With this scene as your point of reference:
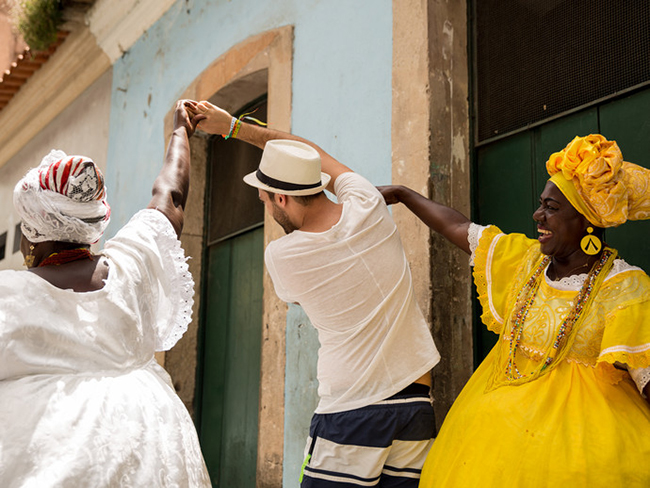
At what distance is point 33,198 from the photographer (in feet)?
6.11

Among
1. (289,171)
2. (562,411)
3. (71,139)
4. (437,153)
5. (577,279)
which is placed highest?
(71,139)

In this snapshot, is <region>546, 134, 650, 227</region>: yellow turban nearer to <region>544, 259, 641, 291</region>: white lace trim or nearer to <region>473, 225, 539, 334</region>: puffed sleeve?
<region>544, 259, 641, 291</region>: white lace trim

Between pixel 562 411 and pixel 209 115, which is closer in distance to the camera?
pixel 562 411

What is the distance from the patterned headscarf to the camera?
1859 mm

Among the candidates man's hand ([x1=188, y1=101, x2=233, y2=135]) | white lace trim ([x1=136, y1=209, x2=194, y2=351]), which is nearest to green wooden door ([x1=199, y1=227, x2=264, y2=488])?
man's hand ([x1=188, y1=101, x2=233, y2=135])

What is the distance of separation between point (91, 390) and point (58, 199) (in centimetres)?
53

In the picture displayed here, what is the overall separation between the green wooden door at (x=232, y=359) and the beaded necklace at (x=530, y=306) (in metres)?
2.92

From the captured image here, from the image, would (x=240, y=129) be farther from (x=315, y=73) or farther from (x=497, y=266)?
(x=497, y=266)

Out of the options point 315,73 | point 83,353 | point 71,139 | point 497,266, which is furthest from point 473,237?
point 71,139

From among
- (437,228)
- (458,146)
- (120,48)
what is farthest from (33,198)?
(120,48)

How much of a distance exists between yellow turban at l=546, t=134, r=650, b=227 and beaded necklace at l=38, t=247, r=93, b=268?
1.45m

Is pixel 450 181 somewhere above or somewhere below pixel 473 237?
above

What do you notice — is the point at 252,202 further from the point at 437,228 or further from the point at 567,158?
the point at 567,158

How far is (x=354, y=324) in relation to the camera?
231cm
